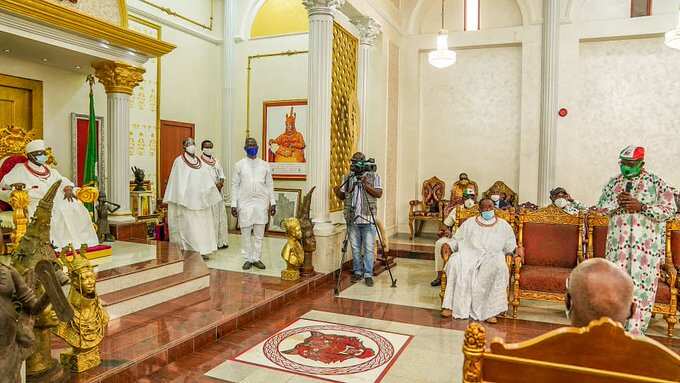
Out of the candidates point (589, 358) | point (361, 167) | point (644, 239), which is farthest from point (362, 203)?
point (589, 358)

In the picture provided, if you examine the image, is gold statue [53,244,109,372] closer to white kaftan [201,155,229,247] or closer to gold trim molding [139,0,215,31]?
white kaftan [201,155,229,247]

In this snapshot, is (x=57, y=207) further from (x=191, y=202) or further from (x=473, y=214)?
(x=473, y=214)

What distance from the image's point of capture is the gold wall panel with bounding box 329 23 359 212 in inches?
277

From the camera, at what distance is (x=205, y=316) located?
4.45 m

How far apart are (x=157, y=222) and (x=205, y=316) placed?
14.0ft

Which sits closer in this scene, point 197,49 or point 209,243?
point 209,243

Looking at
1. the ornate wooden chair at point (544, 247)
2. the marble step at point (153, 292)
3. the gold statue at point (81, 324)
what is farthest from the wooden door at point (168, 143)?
the ornate wooden chair at point (544, 247)

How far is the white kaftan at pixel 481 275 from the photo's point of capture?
496cm

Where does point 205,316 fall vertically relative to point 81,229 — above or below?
below

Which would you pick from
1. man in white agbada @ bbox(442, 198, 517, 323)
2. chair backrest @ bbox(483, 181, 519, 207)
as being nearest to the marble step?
man in white agbada @ bbox(442, 198, 517, 323)

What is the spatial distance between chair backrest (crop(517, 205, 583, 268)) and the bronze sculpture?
2510mm

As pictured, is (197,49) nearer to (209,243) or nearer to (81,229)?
(209,243)

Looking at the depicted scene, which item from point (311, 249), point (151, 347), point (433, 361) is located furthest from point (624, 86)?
point (151, 347)

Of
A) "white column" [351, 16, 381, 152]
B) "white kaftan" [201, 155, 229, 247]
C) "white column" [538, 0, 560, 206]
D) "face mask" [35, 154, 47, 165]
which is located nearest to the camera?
"face mask" [35, 154, 47, 165]
